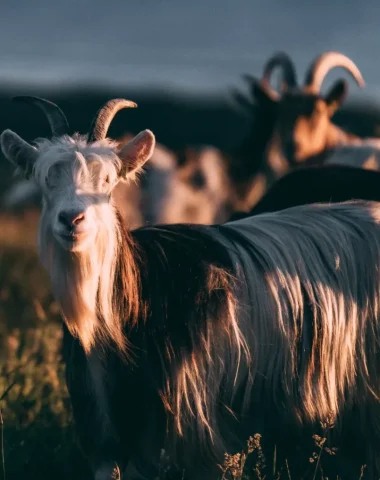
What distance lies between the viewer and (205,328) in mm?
4867

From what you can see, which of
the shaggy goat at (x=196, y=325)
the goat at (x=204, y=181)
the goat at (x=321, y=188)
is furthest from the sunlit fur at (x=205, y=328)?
the goat at (x=204, y=181)

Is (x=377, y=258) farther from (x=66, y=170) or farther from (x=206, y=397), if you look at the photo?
(x=66, y=170)

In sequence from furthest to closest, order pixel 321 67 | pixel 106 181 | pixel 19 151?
pixel 321 67 → pixel 19 151 → pixel 106 181

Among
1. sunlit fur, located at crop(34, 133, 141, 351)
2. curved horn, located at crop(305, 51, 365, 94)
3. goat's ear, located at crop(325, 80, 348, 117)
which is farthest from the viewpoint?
goat's ear, located at crop(325, 80, 348, 117)

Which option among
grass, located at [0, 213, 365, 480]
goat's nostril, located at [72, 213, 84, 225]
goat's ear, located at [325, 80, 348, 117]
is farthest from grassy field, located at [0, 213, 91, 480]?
goat's ear, located at [325, 80, 348, 117]

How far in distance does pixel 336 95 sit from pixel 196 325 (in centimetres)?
847

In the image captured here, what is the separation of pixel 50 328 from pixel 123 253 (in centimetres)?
290

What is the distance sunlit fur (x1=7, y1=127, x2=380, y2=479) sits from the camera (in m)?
4.64

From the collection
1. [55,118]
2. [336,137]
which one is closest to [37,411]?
[55,118]

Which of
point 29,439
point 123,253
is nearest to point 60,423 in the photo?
point 29,439

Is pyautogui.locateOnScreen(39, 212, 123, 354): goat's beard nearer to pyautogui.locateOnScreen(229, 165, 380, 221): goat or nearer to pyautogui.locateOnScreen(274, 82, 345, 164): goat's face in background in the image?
pyautogui.locateOnScreen(229, 165, 380, 221): goat

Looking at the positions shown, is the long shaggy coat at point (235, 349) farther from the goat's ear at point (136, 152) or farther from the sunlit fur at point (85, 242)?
the goat's ear at point (136, 152)

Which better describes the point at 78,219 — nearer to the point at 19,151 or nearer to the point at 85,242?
the point at 85,242

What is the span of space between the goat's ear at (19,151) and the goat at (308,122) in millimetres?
7052
